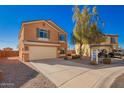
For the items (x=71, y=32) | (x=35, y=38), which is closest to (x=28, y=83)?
(x=35, y=38)

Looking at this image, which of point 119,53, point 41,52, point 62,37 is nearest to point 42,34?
point 41,52

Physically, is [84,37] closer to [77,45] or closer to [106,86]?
[77,45]

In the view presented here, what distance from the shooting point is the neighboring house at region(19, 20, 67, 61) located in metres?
19.0

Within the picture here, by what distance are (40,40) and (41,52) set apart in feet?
5.46

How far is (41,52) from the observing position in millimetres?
20062

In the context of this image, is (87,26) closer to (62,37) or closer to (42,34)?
(62,37)

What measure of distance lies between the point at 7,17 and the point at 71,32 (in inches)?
452

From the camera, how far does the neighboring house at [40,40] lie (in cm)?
1897

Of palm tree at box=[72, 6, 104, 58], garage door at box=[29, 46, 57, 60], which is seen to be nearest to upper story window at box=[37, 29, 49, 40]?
garage door at box=[29, 46, 57, 60]

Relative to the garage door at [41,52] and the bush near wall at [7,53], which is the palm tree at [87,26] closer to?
the garage door at [41,52]

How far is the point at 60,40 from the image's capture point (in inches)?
984

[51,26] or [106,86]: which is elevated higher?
[51,26]

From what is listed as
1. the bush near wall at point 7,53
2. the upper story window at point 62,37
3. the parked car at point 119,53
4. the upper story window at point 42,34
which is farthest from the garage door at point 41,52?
the parked car at point 119,53
